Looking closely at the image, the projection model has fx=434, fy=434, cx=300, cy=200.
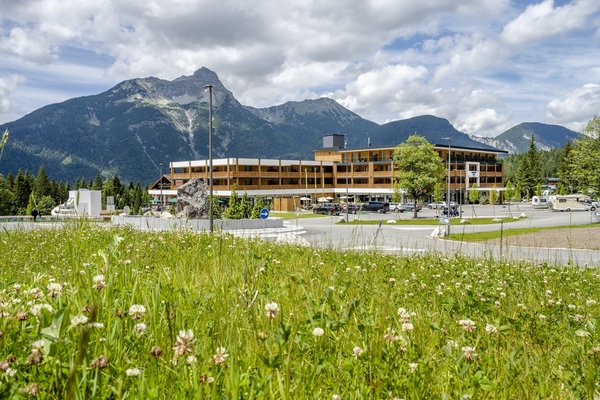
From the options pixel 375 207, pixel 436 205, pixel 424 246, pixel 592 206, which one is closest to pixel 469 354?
pixel 424 246

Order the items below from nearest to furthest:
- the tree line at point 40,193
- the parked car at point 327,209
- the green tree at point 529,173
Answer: the parked car at point 327,209 < the tree line at point 40,193 < the green tree at point 529,173

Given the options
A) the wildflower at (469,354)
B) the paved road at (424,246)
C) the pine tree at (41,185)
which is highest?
the pine tree at (41,185)

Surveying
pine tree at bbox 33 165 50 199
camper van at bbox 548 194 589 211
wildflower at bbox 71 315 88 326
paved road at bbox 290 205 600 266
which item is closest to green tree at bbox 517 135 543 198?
camper van at bbox 548 194 589 211

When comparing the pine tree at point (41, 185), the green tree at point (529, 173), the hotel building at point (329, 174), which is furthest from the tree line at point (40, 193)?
the green tree at point (529, 173)

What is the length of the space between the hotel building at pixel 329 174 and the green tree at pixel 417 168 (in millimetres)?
28453

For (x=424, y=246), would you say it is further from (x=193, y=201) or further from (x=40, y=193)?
(x=40, y=193)

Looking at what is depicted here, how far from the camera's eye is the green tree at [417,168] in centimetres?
5450

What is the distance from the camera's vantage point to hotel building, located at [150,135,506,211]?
85.9 m

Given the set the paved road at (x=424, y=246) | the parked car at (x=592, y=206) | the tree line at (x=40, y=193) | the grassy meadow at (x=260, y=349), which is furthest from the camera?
the tree line at (x=40, y=193)

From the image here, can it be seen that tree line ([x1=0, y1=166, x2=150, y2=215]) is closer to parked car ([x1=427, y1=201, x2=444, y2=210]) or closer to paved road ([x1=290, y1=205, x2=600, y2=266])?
parked car ([x1=427, y1=201, x2=444, y2=210])

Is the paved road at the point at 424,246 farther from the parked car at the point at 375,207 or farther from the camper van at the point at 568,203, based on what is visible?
the camper van at the point at 568,203

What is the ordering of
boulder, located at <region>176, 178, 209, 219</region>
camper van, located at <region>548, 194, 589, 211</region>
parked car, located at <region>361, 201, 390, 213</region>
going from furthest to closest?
camper van, located at <region>548, 194, 589, 211</region> < parked car, located at <region>361, 201, 390, 213</region> < boulder, located at <region>176, 178, 209, 219</region>

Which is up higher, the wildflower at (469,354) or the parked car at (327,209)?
the wildflower at (469,354)

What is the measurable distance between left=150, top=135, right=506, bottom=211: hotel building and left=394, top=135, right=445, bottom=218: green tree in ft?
93.3
